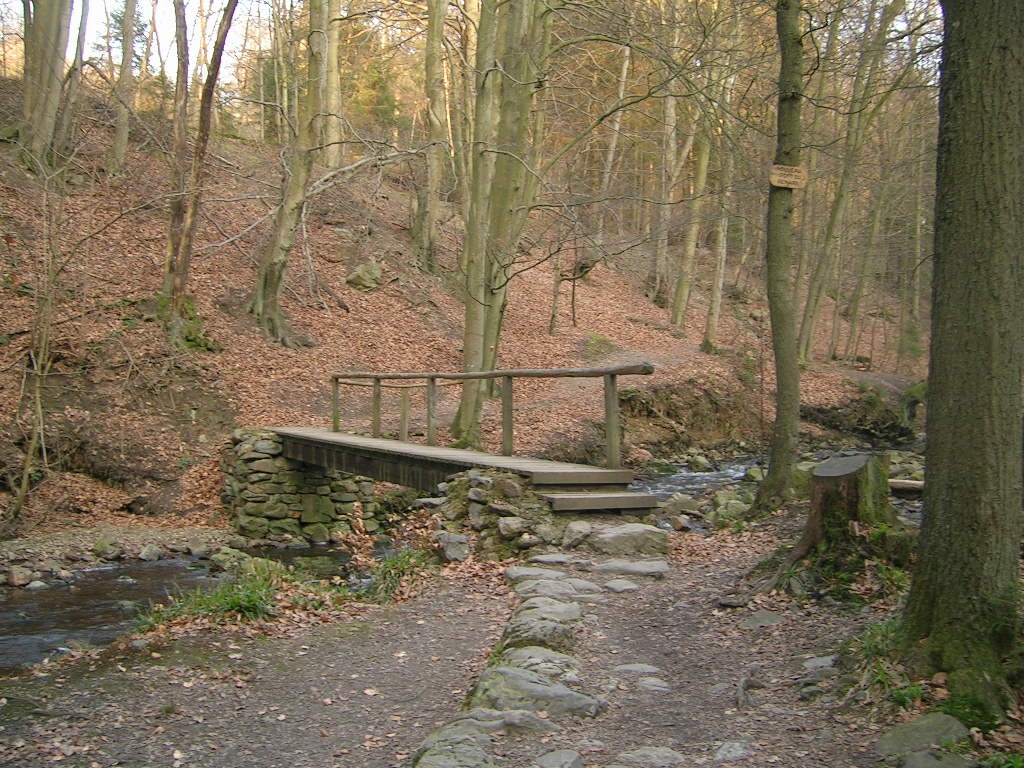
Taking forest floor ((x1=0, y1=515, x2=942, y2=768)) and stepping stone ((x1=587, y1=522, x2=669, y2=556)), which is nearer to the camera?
forest floor ((x1=0, y1=515, x2=942, y2=768))

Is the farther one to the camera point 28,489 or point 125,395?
point 125,395

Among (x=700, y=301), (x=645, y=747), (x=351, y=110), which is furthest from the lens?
(x=351, y=110)

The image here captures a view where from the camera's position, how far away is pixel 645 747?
3.85 m

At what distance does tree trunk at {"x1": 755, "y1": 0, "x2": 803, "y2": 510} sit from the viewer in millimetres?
8938

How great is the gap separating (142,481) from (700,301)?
→ 24326mm

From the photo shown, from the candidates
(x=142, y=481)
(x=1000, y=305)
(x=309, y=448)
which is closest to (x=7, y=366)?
(x=142, y=481)

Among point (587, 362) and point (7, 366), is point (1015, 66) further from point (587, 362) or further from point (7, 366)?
point (587, 362)

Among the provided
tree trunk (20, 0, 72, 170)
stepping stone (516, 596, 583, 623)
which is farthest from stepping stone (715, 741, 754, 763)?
tree trunk (20, 0, 72, 170)

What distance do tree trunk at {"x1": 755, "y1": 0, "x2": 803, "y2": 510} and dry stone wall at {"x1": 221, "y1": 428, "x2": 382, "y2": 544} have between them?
769cm

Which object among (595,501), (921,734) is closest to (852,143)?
(595,501)

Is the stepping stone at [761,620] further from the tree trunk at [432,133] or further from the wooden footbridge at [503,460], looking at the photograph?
the tree trunk at [432,133]

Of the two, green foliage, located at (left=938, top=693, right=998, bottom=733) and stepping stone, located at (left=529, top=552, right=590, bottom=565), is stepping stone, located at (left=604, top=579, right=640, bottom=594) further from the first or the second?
green foliage, located at (left=938, top=693, right=998, bottom=733)

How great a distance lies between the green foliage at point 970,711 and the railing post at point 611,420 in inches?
176

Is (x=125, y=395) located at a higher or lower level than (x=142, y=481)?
higher
